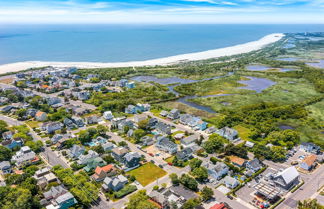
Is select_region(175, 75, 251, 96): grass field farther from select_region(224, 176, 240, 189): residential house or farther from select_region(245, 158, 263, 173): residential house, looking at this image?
select_region(224, 176, 240, 189): residential house

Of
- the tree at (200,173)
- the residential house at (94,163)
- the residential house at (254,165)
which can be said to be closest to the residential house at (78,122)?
the residential house at (94,163)

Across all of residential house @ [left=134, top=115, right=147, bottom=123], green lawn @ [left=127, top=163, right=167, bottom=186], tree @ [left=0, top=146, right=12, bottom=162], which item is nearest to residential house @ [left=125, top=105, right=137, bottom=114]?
residential house @ [left=134, top=115, right=147, bottom=123]

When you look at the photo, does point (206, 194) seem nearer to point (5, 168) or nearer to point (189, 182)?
point (189, 182)

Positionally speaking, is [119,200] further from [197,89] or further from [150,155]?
[197,89]

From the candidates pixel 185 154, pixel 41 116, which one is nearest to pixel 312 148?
pixel 185 154

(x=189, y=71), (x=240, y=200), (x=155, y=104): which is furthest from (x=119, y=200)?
(x=189, y=71)

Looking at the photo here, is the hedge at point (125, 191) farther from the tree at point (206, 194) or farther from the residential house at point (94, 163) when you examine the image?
the tree at point (206, 194)
